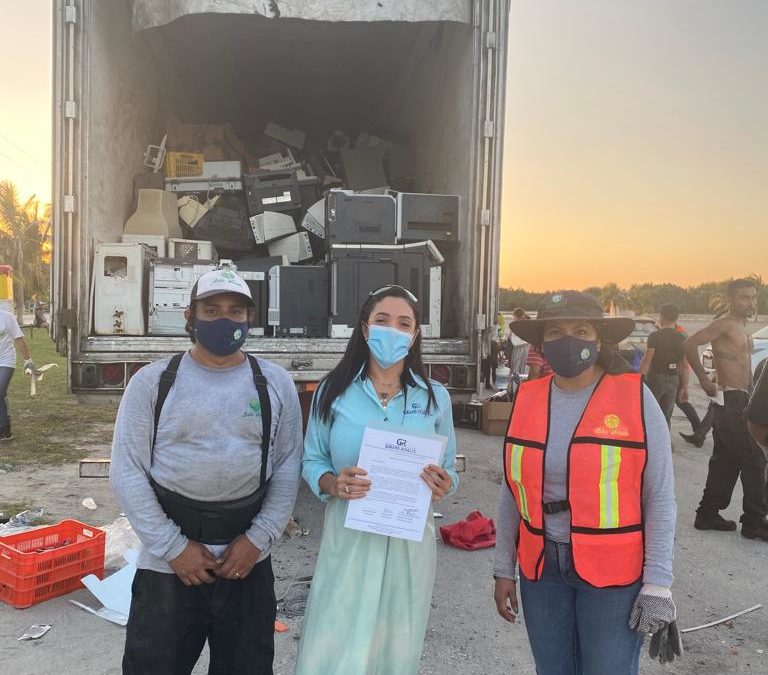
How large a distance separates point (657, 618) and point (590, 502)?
13.7 inches

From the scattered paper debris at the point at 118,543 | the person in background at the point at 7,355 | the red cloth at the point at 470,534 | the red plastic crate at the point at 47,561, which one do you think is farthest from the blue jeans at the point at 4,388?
the red cloth at the point at 470,534

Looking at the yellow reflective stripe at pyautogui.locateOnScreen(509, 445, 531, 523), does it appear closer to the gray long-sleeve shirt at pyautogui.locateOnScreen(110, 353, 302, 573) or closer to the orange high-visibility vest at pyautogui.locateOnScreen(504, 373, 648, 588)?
the orange high-visibility vest at pyautogui.locateOnScreen(504, 373, 648, 588)

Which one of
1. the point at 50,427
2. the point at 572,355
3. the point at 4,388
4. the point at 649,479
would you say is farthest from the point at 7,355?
the point at 649,479

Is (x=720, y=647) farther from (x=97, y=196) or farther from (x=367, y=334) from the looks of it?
(x=97, y=196)

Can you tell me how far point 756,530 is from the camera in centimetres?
492

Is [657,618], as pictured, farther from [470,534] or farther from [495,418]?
[495,418]

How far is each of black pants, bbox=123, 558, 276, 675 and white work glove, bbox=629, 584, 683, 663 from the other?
114cm

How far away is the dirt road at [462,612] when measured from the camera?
9.86 feet

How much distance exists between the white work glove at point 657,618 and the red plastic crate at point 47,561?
2.94m

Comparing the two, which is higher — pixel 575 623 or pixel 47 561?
pixel 575 623

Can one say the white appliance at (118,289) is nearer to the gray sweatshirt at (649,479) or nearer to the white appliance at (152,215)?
the white appliance at (152,215)

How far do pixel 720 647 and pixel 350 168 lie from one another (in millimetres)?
5761

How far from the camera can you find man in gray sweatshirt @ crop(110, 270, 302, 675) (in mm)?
1982

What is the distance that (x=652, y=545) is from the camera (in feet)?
6.11
